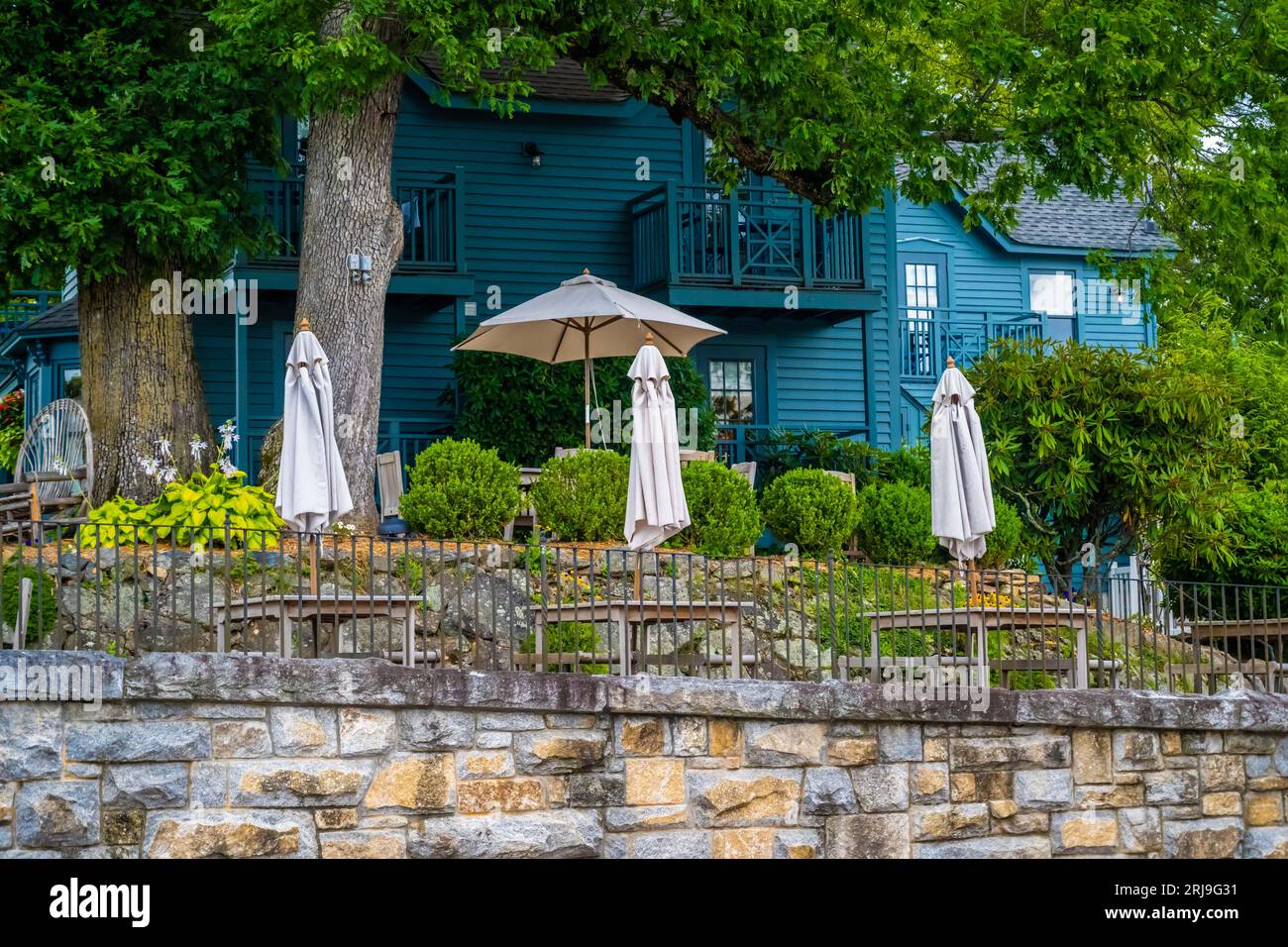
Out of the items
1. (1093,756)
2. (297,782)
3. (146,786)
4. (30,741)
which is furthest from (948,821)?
(30,741)

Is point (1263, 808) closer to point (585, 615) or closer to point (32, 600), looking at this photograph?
point (585, 615)

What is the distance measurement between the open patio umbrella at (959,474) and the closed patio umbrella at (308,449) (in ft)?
14.6

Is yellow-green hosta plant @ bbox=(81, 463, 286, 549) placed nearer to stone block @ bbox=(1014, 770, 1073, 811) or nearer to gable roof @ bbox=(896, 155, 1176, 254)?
stone block @ bbox=(1014, 770, 1073, 811)

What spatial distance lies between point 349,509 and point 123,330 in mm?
4328

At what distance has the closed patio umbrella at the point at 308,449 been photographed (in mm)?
12156

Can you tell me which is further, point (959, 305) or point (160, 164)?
point (959, 305)

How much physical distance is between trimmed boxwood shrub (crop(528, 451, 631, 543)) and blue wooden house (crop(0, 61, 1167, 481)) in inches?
145

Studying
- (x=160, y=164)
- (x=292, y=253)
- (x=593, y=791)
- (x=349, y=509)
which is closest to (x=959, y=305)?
(x=292, y=253)

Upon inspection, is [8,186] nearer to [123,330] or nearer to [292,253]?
[123,330]

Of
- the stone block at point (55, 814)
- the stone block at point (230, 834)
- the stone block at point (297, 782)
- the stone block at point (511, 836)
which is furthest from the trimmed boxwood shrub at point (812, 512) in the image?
the stone block at point (55, 814)

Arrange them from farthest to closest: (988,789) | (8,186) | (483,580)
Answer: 1. (8,186)
2. (483,580)
3. (988,789)

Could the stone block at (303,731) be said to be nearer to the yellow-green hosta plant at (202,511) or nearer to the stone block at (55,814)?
the stone block at (55,814)

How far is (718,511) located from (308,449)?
4.12 metres

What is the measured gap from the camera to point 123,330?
15789 mm
